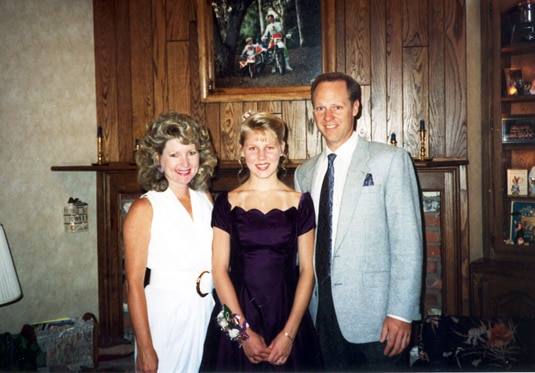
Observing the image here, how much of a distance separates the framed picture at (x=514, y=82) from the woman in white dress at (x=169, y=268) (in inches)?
93.0

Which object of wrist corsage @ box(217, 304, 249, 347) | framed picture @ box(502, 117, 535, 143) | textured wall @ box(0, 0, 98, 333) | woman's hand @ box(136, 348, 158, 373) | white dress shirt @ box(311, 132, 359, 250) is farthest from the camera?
framed picture @ box(502, 117, 535, 143)

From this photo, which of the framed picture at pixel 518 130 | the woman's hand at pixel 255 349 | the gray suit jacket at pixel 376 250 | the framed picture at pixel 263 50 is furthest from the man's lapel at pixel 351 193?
the framed picture at pixel 518 130

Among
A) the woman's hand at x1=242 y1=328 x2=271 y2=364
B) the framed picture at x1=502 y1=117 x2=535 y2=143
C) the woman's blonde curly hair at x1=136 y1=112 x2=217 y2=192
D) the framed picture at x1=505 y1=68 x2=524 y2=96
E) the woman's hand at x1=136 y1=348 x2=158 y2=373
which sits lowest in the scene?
the woman's hand at x1=136 y1=348 x2=158 y2=373

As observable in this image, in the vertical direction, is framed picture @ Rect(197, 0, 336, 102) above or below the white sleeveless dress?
above

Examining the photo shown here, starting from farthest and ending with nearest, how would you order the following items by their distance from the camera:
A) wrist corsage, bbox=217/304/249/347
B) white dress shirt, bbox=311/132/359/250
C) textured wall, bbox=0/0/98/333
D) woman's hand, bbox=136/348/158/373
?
textured wall, bbox=0/0/98/333 → white dress shirt, bbox=311/132/359/250 → woman's hand, bbox=136/348/158/373 → wrist corsage, bbox=217/304/249/347

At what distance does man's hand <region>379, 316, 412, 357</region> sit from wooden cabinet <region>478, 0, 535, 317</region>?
1.46 meters

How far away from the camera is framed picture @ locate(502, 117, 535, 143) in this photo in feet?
10.6

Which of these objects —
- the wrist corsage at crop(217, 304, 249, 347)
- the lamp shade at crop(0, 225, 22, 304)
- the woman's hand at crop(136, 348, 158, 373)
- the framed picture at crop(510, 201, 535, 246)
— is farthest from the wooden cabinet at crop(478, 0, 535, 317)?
the lamp shade at crop(0, 225, 22, 304)

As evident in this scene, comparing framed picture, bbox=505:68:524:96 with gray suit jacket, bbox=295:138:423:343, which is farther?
framed picture, bbox=505:68:524:96

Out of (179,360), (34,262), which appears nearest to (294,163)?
(179,360)

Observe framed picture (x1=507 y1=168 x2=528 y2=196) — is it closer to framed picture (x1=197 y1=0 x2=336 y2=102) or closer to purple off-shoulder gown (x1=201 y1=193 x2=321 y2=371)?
framed picture (x1=197 y1=0 x2=336 y2=102)

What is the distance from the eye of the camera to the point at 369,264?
6.63 feet

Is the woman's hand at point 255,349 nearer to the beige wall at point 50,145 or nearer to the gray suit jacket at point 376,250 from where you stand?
the gray suit jacket at point 376,250

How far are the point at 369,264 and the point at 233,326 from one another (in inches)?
24.9
